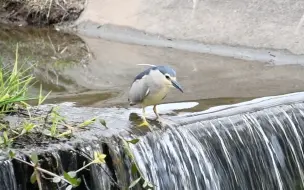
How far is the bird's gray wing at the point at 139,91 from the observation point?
440 cm

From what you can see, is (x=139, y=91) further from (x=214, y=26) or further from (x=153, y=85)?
(x=214, y=26)

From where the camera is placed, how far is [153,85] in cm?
435

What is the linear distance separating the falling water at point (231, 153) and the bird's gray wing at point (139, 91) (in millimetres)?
240

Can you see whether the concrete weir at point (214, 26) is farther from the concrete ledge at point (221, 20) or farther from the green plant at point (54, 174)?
the green plant at point (54, 174)

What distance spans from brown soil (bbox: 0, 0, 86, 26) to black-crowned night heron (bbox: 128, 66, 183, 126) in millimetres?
5195

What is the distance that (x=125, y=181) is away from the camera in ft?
13.9

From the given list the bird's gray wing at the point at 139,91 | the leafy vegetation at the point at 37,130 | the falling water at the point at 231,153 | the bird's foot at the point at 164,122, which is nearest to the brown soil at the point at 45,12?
the falling water at the point at 231,153

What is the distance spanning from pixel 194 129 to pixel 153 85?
1.76 ft

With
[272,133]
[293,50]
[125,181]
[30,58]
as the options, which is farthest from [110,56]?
[125,181]

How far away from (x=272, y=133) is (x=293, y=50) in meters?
2.32

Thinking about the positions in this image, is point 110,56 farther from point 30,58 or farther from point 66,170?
point 66,170

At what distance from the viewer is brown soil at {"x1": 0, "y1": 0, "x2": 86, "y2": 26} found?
9.57 meters

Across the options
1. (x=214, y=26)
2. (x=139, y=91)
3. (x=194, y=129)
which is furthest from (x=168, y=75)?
(x=214, y=26)

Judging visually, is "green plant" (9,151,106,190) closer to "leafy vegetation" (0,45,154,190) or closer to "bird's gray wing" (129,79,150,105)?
"leafy vegetation" (0,45,154,190)
